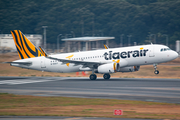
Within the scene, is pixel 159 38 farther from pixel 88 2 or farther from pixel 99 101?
pixel 99 101

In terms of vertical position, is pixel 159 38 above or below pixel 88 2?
below

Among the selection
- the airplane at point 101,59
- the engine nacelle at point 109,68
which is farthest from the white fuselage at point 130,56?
the engine nacelle at point 109,68

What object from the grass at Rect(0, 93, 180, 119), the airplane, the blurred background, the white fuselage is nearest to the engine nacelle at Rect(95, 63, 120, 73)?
the airplane

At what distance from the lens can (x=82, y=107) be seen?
60.5ft

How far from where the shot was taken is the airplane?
3644cm

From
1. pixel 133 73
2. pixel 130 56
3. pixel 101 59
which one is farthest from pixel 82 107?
pixel 133 73

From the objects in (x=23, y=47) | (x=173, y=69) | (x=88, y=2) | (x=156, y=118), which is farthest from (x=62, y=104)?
(x=88, y=2)

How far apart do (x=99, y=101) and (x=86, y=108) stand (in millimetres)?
2580

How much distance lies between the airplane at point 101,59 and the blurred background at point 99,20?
273 ft

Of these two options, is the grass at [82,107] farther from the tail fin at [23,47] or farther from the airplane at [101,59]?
the tail fin at [23,47]

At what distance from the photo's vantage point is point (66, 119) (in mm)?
14781

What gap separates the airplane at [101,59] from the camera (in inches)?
1435

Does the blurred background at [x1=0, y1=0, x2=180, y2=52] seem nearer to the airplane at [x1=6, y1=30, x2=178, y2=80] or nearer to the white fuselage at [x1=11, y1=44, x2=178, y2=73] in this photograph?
the airplane at [x1=6, y1=30, x2=178, y2=80]

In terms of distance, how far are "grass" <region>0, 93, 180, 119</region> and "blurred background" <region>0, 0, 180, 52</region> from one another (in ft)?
341
